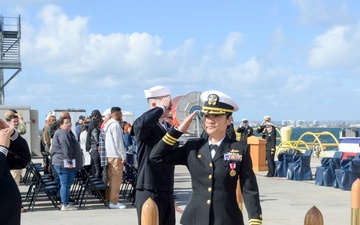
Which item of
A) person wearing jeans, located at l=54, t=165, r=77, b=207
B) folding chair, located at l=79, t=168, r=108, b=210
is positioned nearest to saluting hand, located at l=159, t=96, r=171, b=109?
person wearing jeans, located at l=54, t=165, r=77, b=207

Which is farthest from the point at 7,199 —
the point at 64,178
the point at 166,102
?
the point at 64,178

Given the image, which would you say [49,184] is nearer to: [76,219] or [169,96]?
[76,219]

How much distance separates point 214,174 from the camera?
387cm

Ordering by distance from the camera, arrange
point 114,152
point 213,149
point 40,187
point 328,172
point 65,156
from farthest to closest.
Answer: point 328,172
point 40,187
point 114,152
point 65,156
point 213,149

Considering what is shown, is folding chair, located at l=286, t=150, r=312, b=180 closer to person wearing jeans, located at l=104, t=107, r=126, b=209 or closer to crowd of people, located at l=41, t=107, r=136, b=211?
crowd of people, located at l=41, t=107, r=136, b=211

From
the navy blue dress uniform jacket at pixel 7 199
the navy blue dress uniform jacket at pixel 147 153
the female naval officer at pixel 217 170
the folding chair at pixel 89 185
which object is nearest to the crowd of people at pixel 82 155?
the folding chair at pixel 89 185

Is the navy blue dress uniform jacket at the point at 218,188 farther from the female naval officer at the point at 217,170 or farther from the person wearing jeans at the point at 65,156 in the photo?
the person wearing jeans at the point at 65,156

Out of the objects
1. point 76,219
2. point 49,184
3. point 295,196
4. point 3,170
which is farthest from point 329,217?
point 3,170

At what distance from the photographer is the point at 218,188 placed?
3850 millimetres

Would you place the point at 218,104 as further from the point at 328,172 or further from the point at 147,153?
the point at 328,172

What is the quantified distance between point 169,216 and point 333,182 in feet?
32.1

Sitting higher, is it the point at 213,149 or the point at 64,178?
the point at 213,149

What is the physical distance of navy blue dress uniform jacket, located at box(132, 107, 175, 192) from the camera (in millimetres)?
5121

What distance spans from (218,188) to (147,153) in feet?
5.13
